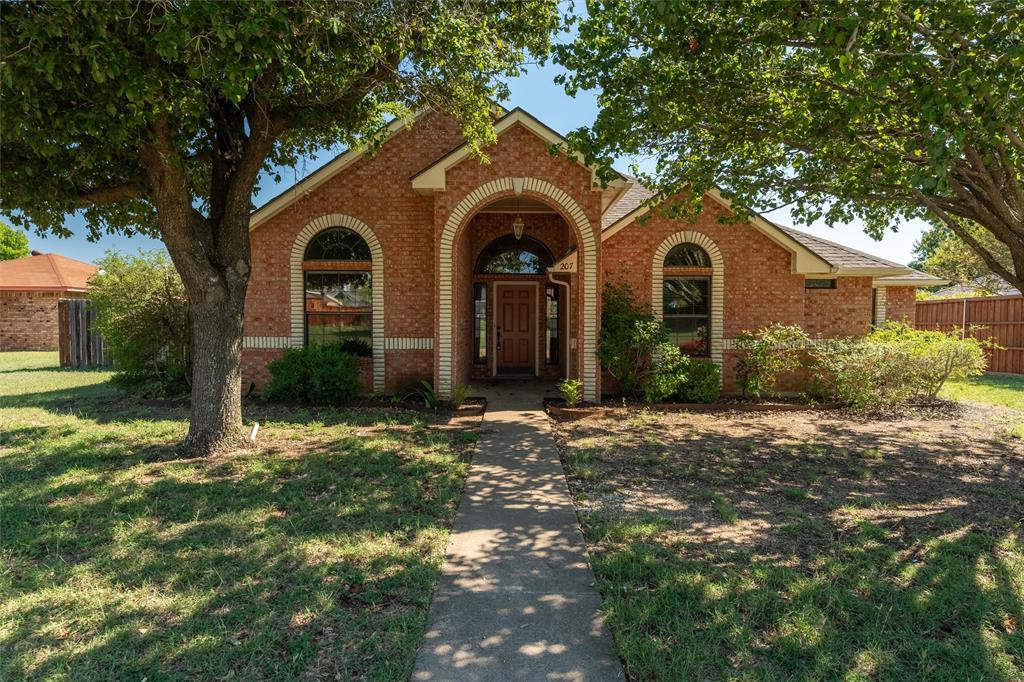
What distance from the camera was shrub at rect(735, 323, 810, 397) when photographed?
34.8ft

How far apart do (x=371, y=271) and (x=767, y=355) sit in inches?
339

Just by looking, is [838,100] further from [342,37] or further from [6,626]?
[6,626]

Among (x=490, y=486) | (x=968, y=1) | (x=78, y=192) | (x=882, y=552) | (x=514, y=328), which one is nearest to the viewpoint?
(x=882, y=552)

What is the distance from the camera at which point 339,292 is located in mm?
11273

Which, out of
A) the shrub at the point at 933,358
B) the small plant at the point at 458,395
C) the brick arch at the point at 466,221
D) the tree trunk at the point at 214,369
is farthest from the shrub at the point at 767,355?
the tree trunk at the point at 214,369

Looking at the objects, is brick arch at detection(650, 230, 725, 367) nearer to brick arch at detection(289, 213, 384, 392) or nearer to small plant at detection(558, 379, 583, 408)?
small plant at detection(558, 379, 583, 408)

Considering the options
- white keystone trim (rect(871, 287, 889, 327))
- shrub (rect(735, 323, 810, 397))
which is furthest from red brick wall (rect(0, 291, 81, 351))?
white keystone trim (rect(871, 287, 889, 327))

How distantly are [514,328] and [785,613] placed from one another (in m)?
11.2

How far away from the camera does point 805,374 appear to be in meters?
11.5

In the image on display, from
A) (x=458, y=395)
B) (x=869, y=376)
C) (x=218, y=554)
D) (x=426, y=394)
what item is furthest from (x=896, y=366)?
(x=218, y=554)

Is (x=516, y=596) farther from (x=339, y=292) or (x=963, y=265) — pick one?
(x=963, y=265)

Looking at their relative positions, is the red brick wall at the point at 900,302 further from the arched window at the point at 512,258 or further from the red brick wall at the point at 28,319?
the red brick wall at the point at 28,319

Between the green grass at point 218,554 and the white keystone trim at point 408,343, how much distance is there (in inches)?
149

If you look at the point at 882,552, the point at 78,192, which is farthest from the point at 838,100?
the point at 78,192
